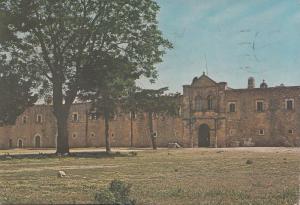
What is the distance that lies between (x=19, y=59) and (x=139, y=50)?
16.2 feet

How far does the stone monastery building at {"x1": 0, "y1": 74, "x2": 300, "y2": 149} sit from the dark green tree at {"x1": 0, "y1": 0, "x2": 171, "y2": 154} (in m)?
16.7

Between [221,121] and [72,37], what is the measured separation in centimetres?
2617

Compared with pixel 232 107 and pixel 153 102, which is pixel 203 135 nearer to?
pixel 232 107

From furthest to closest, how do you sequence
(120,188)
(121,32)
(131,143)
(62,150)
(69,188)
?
(131,143)
(62,150)
(121,32)
(69,188)
(120,188)

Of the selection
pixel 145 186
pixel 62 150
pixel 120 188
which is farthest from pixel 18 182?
pixel 62 150

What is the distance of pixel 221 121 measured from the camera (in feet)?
152

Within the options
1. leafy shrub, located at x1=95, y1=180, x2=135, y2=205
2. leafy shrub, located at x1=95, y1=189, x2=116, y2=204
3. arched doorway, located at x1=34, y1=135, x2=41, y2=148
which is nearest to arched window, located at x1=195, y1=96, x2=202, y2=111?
arched doorway, located at x1=34, y1=135, x2=41, y2=148

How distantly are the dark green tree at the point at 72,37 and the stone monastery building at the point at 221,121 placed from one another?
54.7ft

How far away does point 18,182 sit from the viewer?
37.1ft

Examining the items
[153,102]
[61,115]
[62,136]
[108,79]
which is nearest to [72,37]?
[108,79]

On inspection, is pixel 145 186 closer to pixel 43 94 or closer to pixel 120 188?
pixel 120 188

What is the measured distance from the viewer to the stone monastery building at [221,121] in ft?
143

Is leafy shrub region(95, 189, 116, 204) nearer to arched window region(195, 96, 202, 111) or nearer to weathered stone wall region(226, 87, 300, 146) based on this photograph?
weathered stone wall region(226, 87, 300, 146)

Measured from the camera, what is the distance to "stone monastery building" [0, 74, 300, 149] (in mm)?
43594
